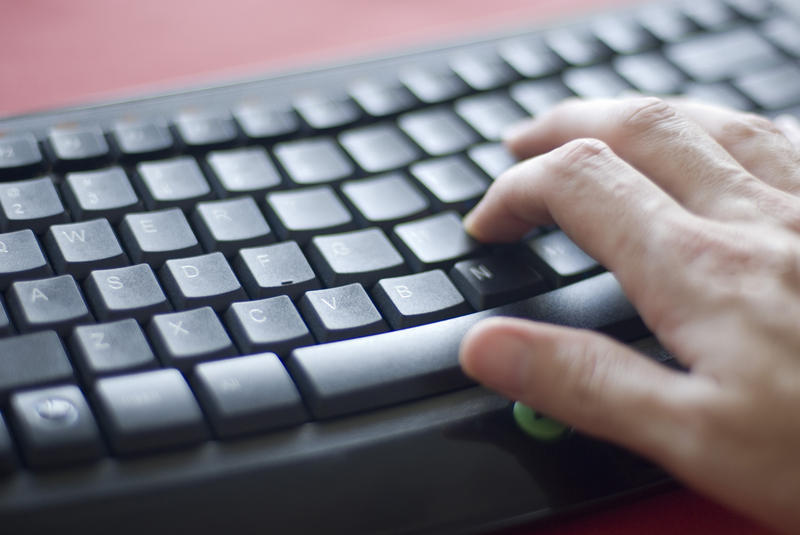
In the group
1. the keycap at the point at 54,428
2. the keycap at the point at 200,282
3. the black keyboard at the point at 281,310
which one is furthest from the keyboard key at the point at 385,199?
the keycap at the point at 54,428

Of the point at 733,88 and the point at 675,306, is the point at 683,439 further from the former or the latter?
the point at 733,88

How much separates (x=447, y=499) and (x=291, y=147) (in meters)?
0.28

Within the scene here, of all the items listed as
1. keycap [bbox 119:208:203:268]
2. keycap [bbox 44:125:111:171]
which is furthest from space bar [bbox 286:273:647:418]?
keycap [bbox 44:125:111:171]

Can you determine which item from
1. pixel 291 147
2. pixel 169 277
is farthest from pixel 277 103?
pixel 169 277

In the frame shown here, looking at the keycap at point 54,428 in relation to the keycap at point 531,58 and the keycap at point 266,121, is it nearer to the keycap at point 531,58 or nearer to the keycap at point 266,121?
the keycap at point 266,121

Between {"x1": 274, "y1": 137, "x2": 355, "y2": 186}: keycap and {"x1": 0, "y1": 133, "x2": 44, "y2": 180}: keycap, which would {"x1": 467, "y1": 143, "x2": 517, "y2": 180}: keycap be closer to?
{"x1": 274, "y1": 137, "x2": 355, "y2": 186}: keycap

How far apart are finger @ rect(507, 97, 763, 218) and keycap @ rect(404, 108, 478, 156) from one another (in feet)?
0.12

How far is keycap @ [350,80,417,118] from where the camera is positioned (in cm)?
60

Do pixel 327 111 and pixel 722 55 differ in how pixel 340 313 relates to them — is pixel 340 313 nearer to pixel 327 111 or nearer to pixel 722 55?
pixel 327 111

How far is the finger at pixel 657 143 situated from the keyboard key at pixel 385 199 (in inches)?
3.5

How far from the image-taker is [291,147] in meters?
0.57

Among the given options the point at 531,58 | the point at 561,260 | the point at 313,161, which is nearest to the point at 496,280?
the point at 561,260

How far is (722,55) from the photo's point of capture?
69cm

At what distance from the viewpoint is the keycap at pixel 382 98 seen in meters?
0.60
